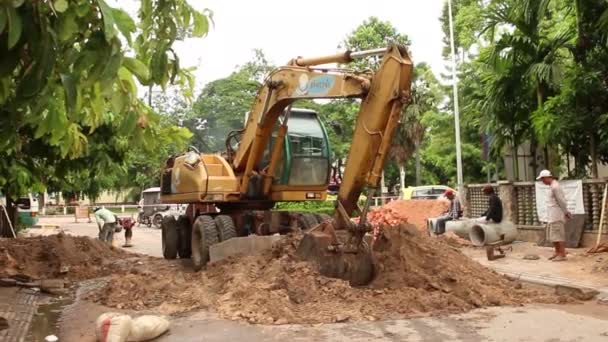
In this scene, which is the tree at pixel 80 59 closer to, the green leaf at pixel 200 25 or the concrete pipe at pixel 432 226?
the green leaf at pixel 200 25

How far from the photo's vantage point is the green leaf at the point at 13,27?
7.01ft

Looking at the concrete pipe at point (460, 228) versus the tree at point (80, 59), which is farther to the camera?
the concrete pipe at point (460, 228)

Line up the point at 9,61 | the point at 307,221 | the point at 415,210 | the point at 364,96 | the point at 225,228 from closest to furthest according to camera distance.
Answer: the point at 9,61 → the point at 364,96 → the point at 225,228 → the point at 307,221 → the point at 415,210

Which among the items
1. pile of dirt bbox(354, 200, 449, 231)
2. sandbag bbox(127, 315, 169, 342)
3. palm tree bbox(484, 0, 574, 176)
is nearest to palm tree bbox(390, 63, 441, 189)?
pile of dirt bbox(354, 200, 449, 231)

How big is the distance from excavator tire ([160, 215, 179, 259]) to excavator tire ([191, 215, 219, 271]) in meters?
2.43

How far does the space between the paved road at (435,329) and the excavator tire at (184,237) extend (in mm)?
6690

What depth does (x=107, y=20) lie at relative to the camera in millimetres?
2283

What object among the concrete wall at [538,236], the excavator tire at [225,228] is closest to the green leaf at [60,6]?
the excavator tire at [225,228]

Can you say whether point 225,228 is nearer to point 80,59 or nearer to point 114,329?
point 114,329

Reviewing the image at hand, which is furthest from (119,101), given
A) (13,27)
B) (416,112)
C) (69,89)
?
(416,112)

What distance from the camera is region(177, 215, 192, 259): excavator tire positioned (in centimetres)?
1494

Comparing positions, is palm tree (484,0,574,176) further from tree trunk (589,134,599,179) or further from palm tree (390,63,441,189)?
palm tree (390,63,441,189)

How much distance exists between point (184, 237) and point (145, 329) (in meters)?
8.12

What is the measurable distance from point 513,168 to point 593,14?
242 inches
